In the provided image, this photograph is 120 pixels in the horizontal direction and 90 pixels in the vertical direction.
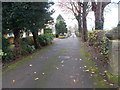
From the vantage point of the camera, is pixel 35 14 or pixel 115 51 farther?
pixel 35 14

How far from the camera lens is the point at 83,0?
1591 centimetres

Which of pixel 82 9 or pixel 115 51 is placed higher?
pixel 82 9

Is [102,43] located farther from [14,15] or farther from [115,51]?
[14,15]

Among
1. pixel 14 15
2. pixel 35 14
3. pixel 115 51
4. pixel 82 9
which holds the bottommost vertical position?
pixel 115 51

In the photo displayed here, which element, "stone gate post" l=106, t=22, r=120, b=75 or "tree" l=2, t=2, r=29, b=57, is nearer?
"stone gate post" l=106, t=22, r=120, b=75

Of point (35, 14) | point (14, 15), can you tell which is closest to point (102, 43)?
point (35, 14)

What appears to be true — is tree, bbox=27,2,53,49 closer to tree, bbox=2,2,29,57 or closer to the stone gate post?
tree, bbox=2,2,29,57

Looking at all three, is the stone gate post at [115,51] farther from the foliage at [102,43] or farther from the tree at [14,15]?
the tree at [14,15]

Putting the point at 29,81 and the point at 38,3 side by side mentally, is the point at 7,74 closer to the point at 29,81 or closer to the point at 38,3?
the point at 29,81

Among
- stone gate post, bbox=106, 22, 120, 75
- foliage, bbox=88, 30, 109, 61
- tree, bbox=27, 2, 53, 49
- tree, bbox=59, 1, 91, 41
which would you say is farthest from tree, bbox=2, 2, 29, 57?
tree, bbox=59, 1, 91, 41

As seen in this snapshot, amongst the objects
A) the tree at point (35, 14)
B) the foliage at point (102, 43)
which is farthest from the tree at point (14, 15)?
the foliage at point (102, 43)

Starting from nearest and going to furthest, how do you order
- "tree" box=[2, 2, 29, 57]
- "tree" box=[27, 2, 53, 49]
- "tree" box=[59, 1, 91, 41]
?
1. "tree" box=[2, 2, 29, 57]
2. "tree" box=[27, 2, 53, 49]
3. "tree" box=[59, 1, 91, 41]

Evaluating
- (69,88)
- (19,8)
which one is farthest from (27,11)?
(69,88)

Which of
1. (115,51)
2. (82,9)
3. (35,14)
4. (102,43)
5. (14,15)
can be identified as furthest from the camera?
(82,9)
